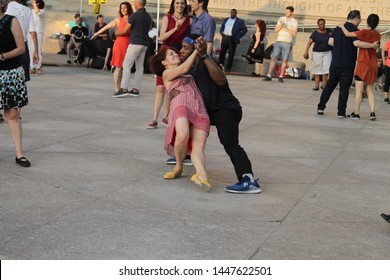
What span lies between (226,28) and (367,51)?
31.5 feet

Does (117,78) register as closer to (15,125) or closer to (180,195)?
(15,125)

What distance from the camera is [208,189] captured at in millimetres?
7191

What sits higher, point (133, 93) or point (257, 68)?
point (133, 93)

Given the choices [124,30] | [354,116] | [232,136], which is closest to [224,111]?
[232,136]

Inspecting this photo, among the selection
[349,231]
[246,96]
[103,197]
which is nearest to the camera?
[349,231]

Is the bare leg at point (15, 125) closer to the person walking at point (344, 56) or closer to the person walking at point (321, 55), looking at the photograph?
the person walking at point (344, 56)

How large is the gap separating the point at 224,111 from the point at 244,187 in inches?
27.5

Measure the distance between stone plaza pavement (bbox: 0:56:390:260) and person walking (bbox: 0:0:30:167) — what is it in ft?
1.25

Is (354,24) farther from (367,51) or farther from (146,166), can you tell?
(146,166)

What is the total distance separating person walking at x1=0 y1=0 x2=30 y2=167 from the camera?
7.73 metres

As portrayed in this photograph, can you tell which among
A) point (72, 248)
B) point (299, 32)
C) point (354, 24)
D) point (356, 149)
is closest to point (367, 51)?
point (354, 24)

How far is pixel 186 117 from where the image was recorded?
7297 mm

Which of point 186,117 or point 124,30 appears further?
point 124,30

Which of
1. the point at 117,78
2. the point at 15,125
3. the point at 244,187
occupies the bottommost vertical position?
the point at 117,78
